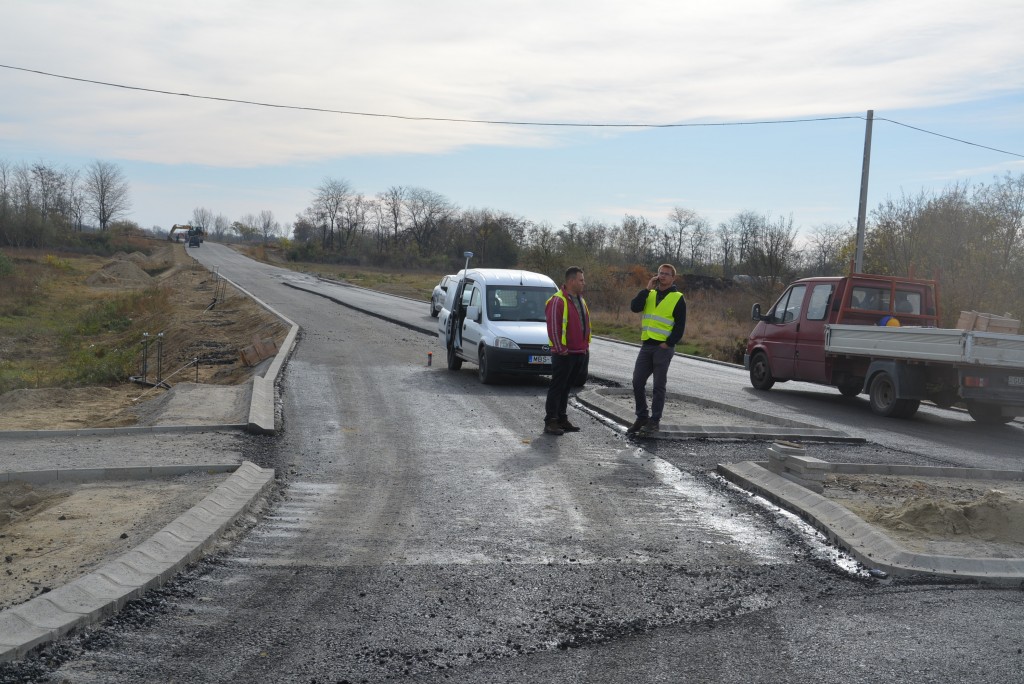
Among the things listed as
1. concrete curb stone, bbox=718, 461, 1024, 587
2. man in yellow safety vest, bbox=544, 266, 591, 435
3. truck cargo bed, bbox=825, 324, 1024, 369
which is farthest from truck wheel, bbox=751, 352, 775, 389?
concrete curb stone, bbox=718, 461, 1024, 587

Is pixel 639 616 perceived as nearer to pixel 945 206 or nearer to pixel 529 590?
pixel 529 590

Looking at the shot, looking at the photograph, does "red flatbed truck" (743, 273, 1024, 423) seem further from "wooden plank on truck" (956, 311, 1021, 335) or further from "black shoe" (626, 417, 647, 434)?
"black shoe" (626, 417, 647, 434)

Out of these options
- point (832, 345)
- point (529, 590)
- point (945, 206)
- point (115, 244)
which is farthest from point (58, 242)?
point (529, 590)

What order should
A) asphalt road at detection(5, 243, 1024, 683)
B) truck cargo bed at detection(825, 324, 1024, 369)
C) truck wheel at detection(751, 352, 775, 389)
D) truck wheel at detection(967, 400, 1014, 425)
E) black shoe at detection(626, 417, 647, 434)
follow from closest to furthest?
asphalt road at detection(5, 243, 1024, 683), black shoe at detection(626, 417, 647, 434), truck cargo bed at detection(825, 324, 1024, 369), truck wheel at detection(967, 400, 1014, 425), truck wheel at detection(751, 352, 775, 389)

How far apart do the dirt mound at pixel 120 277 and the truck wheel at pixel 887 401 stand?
5533cm

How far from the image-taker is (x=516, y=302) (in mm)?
16953

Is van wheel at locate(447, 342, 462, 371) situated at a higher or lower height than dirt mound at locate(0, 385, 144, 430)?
higher

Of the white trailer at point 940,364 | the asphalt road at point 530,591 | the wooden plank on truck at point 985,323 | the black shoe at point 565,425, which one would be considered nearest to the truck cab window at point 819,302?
the white trailer at point 940,364

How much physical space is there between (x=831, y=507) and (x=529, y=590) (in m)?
2.95

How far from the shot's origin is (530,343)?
1551 centimetres

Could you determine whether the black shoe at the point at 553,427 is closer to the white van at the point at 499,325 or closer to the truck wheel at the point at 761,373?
the white van at the point at 499,325

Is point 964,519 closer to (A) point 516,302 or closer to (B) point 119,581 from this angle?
(B) point 119,581

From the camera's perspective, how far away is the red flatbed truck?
1246 centimetres

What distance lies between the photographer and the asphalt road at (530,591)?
4.31 meters
